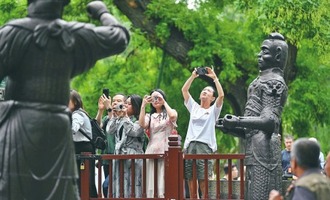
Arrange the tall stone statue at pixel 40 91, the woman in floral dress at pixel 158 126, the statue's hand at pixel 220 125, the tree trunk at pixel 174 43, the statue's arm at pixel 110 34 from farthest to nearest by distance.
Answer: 1. the tree trunk at pixel 174 43
2. the woman in floral dress at pixel 158 126
3. the statue's hand at pixel 220 125
4. the statue's arm at pixel 110 34
5. the tall stone statue at pixel 40 91

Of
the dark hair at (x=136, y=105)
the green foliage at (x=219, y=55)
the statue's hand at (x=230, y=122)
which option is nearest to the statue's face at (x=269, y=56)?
the statue's hand at (x=230, y=122)

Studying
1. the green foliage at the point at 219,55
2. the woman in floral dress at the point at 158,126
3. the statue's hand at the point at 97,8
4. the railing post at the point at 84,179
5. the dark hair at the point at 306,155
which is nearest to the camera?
the dark hair at the point at 306,155

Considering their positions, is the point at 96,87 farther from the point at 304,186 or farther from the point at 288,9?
the point at 304,186

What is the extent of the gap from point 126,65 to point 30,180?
829 inches

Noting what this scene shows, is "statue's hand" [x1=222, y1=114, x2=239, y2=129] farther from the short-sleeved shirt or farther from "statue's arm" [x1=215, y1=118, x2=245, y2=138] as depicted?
the short-sleeved shirt

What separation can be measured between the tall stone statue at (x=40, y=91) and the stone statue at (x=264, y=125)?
19.1 ft

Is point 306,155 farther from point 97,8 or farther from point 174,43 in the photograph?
point 174,43

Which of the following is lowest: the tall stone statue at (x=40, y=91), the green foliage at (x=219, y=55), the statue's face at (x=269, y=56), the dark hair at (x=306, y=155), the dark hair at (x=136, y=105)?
the dark hair at (x=306, y=155)

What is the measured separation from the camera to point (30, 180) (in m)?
12.4

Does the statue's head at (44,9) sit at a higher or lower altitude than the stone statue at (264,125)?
higher

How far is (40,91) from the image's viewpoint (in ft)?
40.7

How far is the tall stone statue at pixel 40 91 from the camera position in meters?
12.4

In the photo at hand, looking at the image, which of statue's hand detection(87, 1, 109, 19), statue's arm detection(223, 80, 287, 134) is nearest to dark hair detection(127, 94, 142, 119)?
statue's arm detection(223, 80, 287, 134)

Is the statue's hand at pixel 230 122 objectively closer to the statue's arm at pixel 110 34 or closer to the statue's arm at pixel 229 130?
the statue's arm at pixel 229 130
